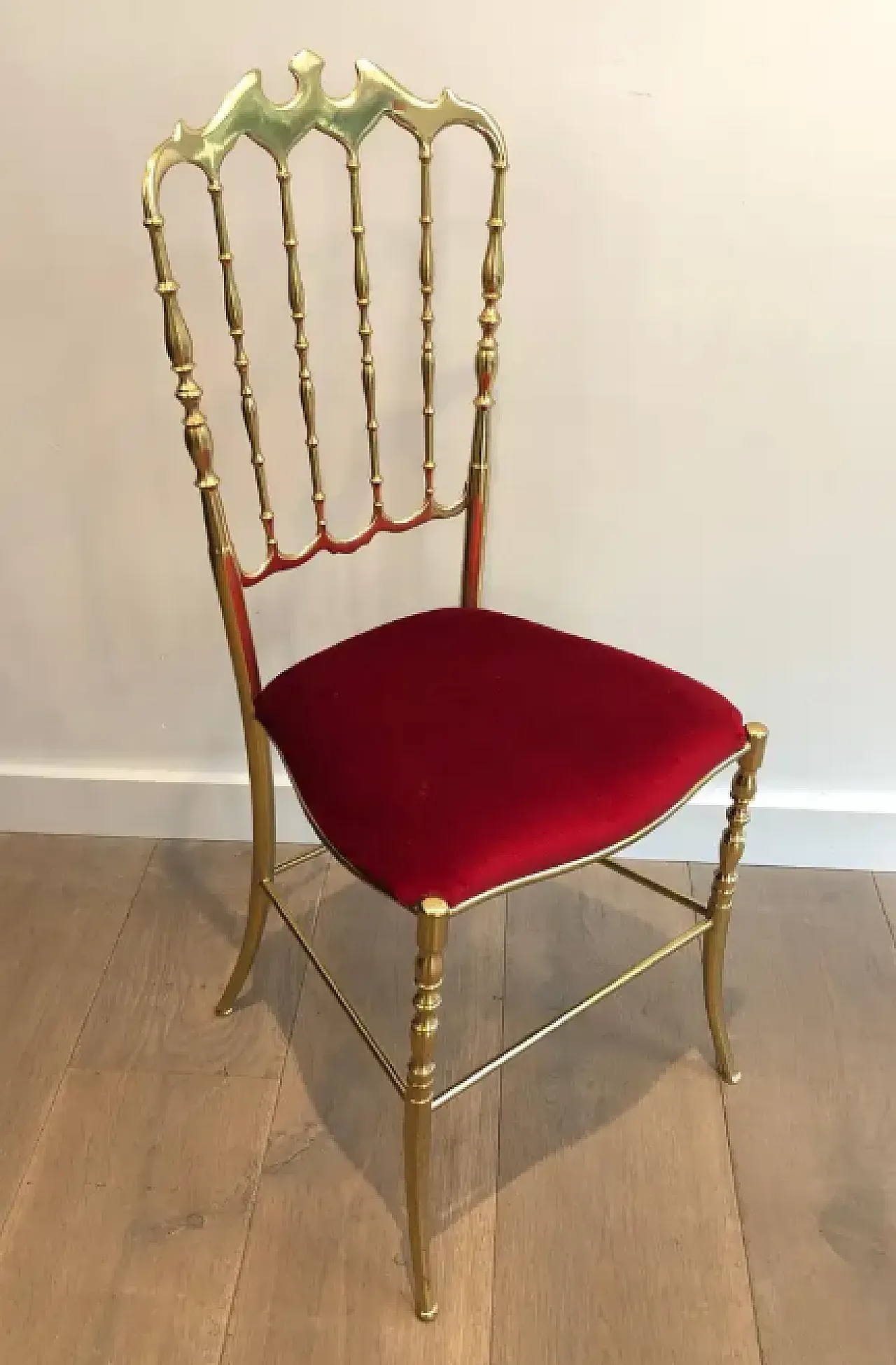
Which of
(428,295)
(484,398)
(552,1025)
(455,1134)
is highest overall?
(428,295)

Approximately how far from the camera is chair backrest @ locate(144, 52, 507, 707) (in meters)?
0.94

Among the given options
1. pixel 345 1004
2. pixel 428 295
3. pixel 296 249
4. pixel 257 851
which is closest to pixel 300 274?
pixel 296 249

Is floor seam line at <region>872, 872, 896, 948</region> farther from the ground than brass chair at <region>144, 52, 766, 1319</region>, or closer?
closer

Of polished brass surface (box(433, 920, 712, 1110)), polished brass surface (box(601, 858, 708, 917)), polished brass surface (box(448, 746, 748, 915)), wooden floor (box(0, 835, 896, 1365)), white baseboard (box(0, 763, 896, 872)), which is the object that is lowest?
wooden floor (box(0, 835, 896, 1365))

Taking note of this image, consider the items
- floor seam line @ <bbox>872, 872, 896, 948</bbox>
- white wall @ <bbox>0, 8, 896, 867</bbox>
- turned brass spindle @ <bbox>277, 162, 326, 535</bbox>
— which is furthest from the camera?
floor seam line @ <bbox>872, 872, 896, 948</bbox>

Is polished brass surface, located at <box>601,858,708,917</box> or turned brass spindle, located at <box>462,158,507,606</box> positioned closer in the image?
turned brass spindle, located at <box>462,158,507,606</box>

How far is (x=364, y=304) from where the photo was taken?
1.07 metres

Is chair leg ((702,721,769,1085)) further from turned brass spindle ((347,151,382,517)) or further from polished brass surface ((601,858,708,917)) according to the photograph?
turned brass spindle ((347,151,382,517))

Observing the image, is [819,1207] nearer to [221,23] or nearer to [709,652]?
[709,652]

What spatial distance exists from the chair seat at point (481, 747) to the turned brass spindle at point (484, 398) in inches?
4.2

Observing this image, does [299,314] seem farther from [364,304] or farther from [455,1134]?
[455,1134]

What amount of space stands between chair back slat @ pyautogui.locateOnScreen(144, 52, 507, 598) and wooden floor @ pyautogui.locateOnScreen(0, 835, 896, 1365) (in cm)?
63

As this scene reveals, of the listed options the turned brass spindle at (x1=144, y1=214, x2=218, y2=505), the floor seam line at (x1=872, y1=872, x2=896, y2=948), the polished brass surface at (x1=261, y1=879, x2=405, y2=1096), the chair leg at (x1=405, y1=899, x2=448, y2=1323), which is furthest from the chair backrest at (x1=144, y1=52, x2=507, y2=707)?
the floor seam line at (x1=872, y1=872, x2=896, y2=948)

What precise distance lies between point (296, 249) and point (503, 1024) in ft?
3.11
